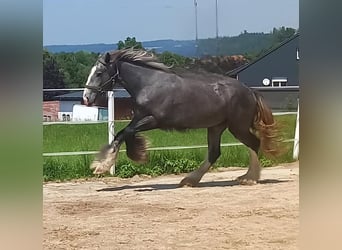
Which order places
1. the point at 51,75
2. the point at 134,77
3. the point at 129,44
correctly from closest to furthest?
the point at 51,75 → the point at 129,44 → the point at 134,77

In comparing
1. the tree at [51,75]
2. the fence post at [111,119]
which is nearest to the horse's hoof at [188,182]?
the fence post at [111,119]

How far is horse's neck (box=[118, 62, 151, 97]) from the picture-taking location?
3.34 meters

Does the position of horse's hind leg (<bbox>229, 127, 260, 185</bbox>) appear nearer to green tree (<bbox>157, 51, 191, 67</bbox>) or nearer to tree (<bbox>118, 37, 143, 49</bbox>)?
green tree (<bbox>157, 51, 191, 67</bbox>)

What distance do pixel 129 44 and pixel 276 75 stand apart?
693mm

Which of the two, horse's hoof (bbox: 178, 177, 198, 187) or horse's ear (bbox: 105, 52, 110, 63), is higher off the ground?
horse's ear (bbox: 105, 52, 110, 63)

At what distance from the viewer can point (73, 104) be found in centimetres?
328

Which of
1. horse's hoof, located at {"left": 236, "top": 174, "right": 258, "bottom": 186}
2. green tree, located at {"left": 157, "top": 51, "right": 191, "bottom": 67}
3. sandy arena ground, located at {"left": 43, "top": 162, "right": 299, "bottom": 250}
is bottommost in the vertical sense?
sandy arena ground, located at {"left": 43, "top": 162, "right": 299, "bottom": 250}

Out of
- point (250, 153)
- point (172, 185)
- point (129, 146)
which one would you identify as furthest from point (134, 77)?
point (250, 153)

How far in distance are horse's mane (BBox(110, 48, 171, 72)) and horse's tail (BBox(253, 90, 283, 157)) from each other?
486mm

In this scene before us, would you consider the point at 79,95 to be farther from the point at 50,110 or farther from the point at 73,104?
the point at 50,110

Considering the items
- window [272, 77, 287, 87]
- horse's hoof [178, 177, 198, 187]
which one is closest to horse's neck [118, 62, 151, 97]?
horse's hoof [178, 177, 198, 187]

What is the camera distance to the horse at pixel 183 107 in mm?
3299
